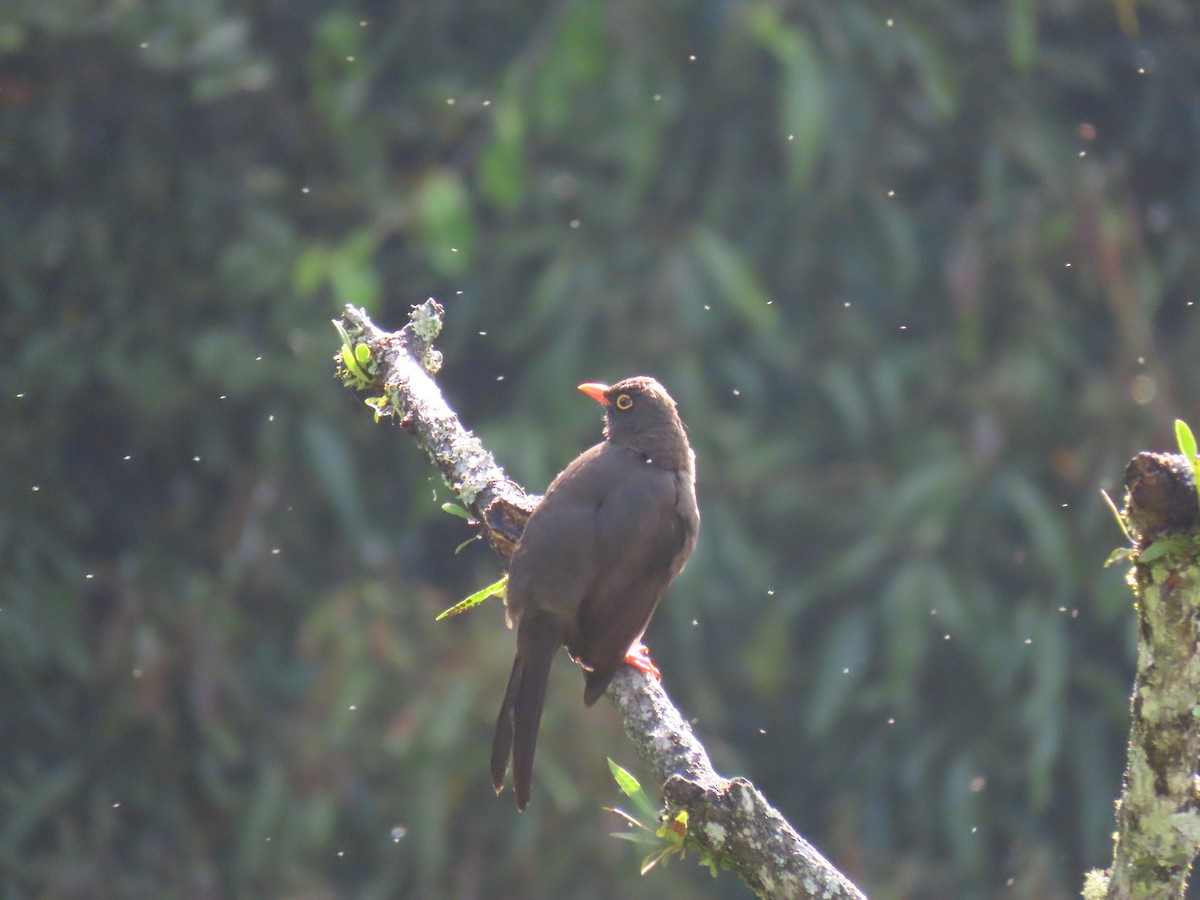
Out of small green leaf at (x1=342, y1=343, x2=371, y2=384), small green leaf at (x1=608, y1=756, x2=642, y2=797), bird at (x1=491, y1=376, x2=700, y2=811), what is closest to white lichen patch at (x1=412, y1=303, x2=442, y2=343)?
small green leaf at (x1=342, y1=343, x2=371, y2=384)

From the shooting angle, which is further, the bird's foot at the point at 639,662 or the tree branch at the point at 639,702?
the bird's foot at the point at 639,662

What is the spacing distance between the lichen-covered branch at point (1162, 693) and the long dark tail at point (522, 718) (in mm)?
1547

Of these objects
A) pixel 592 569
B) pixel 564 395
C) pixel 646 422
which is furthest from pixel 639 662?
pixel 564 395

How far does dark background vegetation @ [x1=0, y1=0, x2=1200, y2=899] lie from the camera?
7926 mm

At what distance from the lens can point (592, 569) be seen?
4.04 metres

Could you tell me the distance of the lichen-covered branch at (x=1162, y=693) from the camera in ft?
7.55

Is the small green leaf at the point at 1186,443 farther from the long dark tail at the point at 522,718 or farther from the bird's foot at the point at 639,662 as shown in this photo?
the long dark tail at the point at 522,718

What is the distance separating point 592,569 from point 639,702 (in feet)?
2.72

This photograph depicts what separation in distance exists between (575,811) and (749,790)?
17.3 feet

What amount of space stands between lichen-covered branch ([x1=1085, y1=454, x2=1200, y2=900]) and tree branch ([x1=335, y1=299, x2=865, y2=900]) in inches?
18.6

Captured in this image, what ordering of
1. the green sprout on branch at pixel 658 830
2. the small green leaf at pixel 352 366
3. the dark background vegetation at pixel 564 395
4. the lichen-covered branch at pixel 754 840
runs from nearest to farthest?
the lichen-covered branch at pixel 754 840, the green sprout on branch at pixel 658 830, the small green leaf at pixel 352 366, the dark background vegetation at pixel 564 395

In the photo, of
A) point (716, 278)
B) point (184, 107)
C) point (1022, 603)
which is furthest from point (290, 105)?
point (1022, 603)

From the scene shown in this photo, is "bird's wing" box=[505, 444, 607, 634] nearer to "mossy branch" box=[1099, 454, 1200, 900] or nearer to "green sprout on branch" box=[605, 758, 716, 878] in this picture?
"green sprout on branch" box=[605, 758, 716, 878]

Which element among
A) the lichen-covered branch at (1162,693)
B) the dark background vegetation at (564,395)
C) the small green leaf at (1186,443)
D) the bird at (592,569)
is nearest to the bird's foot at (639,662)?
the bird at (592,569)
